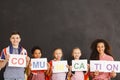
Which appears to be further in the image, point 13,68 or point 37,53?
point 37,53

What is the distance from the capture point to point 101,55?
4246 mm

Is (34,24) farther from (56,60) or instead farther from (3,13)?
(56,60)

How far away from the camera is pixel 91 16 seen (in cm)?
487

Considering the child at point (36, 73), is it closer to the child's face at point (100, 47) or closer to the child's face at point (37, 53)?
the child's face at point (37, 53)

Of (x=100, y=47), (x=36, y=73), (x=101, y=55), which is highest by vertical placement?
Answer: (x=100, y=47)

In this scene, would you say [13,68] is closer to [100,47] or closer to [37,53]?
[37,53]

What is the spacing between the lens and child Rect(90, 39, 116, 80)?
4.15 meters

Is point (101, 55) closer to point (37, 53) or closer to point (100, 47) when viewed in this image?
point (100, 47)

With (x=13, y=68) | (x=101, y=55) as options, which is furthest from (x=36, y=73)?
(x=101, y=55)

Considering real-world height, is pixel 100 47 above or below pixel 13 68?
above

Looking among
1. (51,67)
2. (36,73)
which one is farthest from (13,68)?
(51,67)

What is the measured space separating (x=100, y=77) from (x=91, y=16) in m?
1.12

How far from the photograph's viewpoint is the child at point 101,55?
415 cm

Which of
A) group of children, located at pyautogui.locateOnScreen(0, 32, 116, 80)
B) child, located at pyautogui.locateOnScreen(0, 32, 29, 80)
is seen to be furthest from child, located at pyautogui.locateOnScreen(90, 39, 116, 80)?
child, located at pyautogui.locateOnScreen(0, 32, 29, 80)
